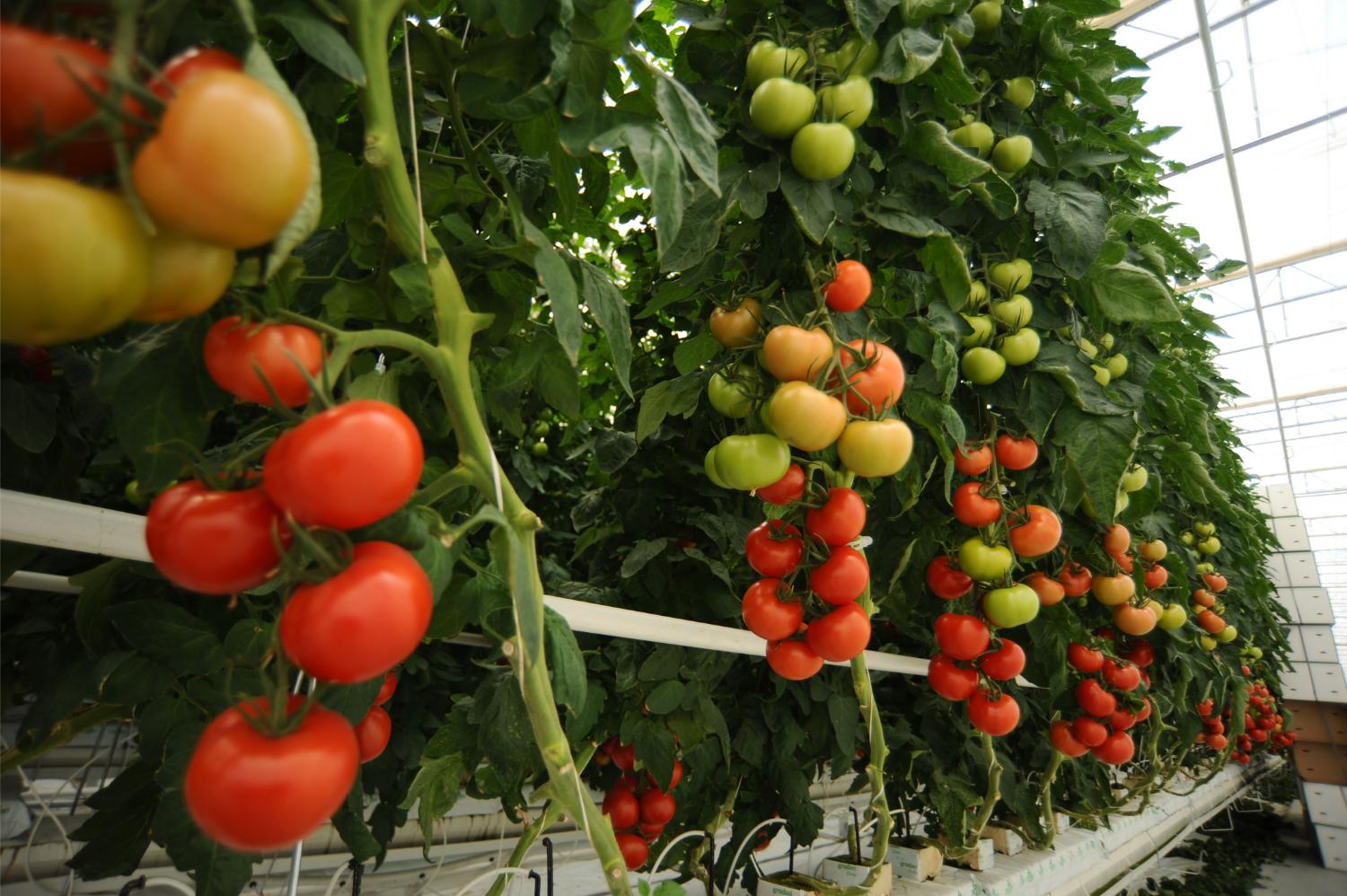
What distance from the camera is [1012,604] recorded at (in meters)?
1.10

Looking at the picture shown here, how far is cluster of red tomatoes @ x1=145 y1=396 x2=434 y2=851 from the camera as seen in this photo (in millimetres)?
255

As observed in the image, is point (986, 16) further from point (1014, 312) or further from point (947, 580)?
point (947, 580)

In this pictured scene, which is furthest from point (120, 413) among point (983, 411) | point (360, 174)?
point (983, 411)

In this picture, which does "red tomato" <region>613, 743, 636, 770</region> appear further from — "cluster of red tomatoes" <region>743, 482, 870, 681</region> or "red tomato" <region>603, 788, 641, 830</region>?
"cluster of red tomatoes" <region>743, 482, 870, 681</region>

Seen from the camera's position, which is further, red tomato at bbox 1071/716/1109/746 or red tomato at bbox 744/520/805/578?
red tomato at bbox 1071/716/1109/746

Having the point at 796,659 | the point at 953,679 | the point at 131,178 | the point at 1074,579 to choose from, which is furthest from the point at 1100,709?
the point at 131,178

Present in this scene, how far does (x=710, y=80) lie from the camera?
2.88 feet

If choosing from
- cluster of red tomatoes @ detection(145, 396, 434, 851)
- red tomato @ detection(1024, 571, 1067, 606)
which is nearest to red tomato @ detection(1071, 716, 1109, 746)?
red tomato @ detection(1024, 571, 1067, 606)

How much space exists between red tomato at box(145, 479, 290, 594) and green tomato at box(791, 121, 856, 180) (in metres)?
0.62

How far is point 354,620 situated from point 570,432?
1.25m

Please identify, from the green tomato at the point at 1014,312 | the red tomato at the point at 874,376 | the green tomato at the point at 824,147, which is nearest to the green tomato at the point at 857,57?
the green tomato at the point at 824,147

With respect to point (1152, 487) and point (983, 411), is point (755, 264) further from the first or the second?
point (1152, 487)

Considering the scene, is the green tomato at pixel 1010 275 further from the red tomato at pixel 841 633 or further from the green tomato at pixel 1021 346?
the red tomato at pixel 841 633

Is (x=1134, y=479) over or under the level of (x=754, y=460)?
over
